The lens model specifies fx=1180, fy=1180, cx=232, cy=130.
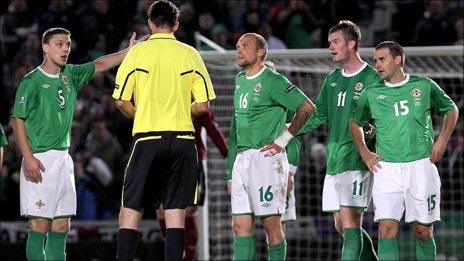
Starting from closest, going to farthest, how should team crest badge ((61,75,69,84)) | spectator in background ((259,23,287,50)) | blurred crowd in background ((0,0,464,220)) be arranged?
team crest badge ((61,75,69,84)), blurred crowd in background ((0,0,464,220)), spectator in background ((259,23,287,50))

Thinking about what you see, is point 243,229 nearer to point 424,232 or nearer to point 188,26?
point 424,232

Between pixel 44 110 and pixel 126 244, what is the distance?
1.54 meters

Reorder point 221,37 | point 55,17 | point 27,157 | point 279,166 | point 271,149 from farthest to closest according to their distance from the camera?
point 55,17 < point 221,37 < point 279,166 < point 271,149 < point 27,157

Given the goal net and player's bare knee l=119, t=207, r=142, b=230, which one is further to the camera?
the goal net

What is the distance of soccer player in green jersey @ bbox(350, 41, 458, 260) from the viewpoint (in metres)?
9.45

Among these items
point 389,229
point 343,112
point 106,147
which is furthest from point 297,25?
point 389,229

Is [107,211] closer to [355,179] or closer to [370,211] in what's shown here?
[370,211]

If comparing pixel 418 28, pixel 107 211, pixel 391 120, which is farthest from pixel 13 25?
pixel 391 120

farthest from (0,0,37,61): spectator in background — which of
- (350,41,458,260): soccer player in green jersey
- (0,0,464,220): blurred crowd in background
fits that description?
(350,41,458,260): soccer player in green jersey

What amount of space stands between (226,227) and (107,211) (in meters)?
1.56

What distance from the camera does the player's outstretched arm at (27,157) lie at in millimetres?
9336

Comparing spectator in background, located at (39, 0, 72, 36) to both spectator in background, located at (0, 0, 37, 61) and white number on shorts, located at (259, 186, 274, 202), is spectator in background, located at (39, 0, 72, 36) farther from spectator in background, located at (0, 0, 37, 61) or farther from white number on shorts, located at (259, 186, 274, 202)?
white number on shorts, located at (259, 186, 274, 202)

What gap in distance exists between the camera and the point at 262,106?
9859 millimetres

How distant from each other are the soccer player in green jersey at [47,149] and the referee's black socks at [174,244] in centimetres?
128
